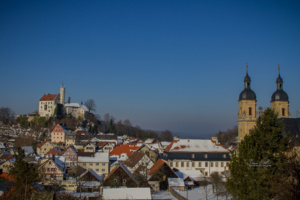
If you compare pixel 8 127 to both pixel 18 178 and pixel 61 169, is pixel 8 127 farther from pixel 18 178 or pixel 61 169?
pixel 18 178

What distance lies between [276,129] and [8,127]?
9265 cm

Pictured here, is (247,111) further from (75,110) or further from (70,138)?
(75,110)

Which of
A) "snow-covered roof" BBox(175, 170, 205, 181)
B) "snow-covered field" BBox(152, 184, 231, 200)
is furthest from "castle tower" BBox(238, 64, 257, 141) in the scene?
A: "snow-covered field" BBox(152, 184, 231, 200)

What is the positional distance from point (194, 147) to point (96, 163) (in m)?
16.0

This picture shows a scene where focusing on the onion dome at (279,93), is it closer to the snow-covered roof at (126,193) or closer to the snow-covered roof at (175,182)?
the snow-covered roof at (175,182)

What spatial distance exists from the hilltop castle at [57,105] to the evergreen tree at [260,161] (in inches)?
3465

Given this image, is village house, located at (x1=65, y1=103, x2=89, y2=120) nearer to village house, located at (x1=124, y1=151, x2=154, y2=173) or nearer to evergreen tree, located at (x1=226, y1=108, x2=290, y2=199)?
village house, located at (x1=124, y1=151, x2=154, y2=173)

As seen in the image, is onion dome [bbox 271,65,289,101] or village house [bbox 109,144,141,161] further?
onion dome [bbox 271,65,289,101]

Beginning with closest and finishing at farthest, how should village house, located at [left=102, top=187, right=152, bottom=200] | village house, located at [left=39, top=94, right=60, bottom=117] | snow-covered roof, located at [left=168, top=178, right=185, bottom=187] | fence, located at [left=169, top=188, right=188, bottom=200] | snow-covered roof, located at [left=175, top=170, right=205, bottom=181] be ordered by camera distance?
village house, located at [left=102, top=187, right=152, bottom=200] < fence, located at [left=169, top=188, right=188, bottom=200] < snow-covered roof, located at [left=168, top=178, right=185, bottom=187] < snow-covered roof, located at [left=175, top=170, right=205, bottom=181] < village house, located at [left=39, top=94, right=60, bottom=117]

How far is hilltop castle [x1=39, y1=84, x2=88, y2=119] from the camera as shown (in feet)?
332

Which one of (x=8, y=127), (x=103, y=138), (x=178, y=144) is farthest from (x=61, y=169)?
(x=8, y=127)

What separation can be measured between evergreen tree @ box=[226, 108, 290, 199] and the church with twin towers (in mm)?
47986

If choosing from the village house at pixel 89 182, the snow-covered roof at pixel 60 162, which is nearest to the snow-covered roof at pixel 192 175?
the village house at pixel 89 182

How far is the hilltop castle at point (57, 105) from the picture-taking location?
101125mm
